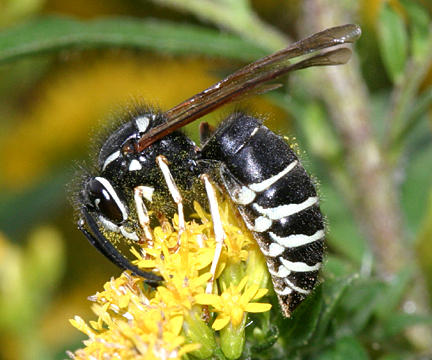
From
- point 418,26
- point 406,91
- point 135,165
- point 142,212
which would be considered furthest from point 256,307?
point 418,26

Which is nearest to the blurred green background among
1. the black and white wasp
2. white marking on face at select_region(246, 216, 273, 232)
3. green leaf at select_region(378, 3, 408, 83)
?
green leaf at select_region(378, 3, 408, 83)

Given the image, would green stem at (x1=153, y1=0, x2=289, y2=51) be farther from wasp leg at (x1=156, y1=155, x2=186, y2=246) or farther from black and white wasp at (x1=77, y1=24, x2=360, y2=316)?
wasp leg at (x1=156, y1=155, x2=186, y2=246)

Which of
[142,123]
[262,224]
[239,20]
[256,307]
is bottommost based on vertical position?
[256,307]

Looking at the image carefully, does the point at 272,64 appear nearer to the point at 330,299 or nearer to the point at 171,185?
the point at 171,185

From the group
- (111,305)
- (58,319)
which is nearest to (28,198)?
(58,319)

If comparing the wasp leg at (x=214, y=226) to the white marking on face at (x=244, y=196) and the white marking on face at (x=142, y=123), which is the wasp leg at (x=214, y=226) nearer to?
the white marking on face at (x=244, y=196)

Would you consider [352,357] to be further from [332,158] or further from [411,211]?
[411,211]
